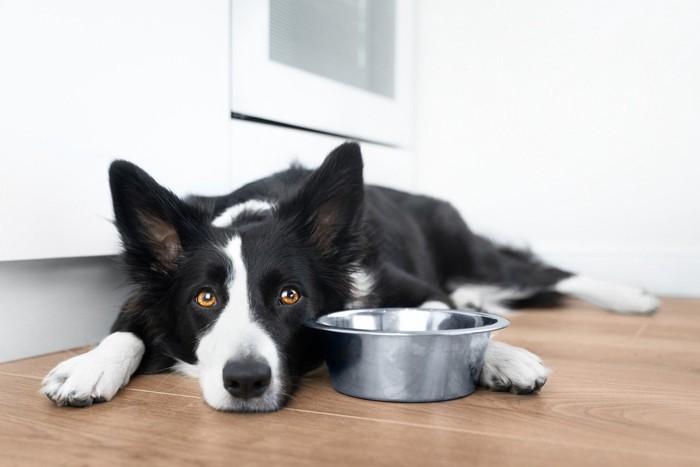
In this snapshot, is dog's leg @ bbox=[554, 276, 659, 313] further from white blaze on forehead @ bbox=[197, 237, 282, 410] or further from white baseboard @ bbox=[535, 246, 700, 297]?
white blaze on forehead @ bbox=[197, 237, 282, 410]

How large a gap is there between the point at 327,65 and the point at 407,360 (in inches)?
86.7

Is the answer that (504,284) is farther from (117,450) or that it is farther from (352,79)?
(117,450)

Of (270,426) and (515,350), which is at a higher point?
(515,350)

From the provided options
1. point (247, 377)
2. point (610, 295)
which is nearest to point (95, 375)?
point (247, 377)

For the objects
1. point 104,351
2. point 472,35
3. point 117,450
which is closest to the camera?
point 117,450

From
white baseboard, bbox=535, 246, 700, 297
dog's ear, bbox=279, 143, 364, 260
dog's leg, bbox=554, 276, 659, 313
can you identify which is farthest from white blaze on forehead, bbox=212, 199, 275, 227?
white baseboard, bbox=535, 246, 700, 297

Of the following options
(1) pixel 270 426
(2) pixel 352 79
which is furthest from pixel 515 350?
(2) pixel 352 79

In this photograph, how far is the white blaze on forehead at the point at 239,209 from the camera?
2074mm

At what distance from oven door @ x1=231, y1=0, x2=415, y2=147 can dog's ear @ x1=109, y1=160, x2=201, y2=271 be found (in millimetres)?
1050

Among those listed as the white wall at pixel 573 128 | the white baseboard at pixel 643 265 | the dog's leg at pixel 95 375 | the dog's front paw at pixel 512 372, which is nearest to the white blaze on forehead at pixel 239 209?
the dog's leg at pixel 95 375

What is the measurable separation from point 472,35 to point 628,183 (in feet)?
4.34

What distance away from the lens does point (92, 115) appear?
2172 millimetres

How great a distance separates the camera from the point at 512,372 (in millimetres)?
1634

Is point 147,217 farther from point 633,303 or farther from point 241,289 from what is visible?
point 633,303
